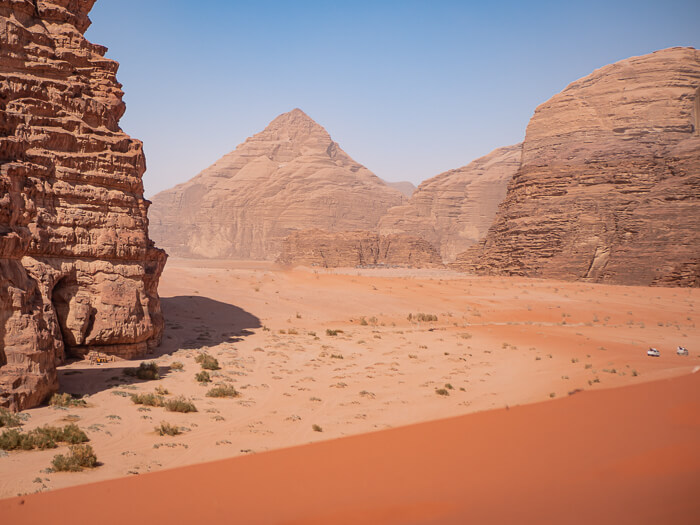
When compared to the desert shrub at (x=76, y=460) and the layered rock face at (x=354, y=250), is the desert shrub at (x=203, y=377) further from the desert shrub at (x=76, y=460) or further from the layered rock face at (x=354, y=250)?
the layered rock face at (x=354, y=250)

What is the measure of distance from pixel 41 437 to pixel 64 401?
174 centimetres

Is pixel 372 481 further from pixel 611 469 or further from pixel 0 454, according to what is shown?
pixel 0 454

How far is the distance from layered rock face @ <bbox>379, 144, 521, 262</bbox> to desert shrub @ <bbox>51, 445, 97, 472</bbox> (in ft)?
324

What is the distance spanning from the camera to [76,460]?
562cm

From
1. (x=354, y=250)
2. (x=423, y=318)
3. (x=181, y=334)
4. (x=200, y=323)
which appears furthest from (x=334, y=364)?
(x=354, y=250)

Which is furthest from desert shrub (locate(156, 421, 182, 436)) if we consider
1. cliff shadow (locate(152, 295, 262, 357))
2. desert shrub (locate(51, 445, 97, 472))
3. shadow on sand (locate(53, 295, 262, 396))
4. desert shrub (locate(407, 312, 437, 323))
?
desert shrub (locate(407, 312, 437, 323))

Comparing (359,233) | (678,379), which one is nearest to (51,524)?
(678,379)

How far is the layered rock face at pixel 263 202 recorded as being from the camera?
116875mm

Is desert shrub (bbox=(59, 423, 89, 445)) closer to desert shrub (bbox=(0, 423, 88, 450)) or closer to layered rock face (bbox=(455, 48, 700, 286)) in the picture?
desert shrub (bbox=(0, 423, 88, 450))

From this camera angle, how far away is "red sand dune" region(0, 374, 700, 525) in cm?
455

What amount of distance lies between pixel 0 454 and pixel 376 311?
63.5ft

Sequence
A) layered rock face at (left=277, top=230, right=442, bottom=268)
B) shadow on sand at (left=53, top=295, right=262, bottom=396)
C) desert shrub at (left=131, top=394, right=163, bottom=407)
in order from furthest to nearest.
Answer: layered rock face at (left=277, top=230, right=442, bottom=268) < shadow on sand at (left=53, top=295, right=262, bottom=396) < desert shrub at (left=131, top=394, right=163, bottom=407)

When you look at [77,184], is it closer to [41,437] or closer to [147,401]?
[147,401]

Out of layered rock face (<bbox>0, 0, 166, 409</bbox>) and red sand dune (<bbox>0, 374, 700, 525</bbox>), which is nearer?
red sand dune (<bbox>0, 374, 700, 525</bbox>)
